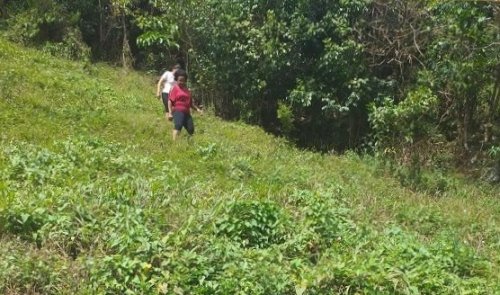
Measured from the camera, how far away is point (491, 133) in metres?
12.8

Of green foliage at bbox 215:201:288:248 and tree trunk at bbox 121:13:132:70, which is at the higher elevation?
tree trunk at bbox 121:13:132:70

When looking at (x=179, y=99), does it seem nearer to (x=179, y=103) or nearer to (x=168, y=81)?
(x=179, y=103)

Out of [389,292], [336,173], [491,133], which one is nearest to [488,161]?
[491,133]

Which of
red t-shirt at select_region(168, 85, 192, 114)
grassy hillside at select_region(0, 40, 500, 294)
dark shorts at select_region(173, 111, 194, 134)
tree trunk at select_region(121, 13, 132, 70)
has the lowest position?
grassy hillside at select_region(0, 40, 500, 294)

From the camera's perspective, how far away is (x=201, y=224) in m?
5.45

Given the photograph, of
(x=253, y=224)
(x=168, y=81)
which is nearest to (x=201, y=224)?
(x=253, y=224)

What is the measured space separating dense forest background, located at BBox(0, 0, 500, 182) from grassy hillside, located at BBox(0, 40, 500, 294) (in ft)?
9.03

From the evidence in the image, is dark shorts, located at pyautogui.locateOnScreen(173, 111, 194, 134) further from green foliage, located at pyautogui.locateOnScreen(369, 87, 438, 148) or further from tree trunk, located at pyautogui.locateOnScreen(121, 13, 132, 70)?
tree trunk, located at pyautogui.locateOnScreen(121, 13, 132, 70)

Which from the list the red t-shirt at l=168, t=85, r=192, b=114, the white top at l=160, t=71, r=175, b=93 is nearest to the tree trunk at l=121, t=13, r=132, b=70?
the white top at l=160, t=71, r=175, b=93

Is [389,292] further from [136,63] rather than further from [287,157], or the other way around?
[136,63]

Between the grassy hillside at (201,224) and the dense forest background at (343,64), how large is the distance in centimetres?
275

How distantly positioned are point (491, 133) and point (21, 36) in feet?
37.4

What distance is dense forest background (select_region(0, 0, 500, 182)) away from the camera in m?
11.8

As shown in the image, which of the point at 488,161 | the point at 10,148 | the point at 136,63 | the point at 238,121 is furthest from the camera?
the point at 136,63
